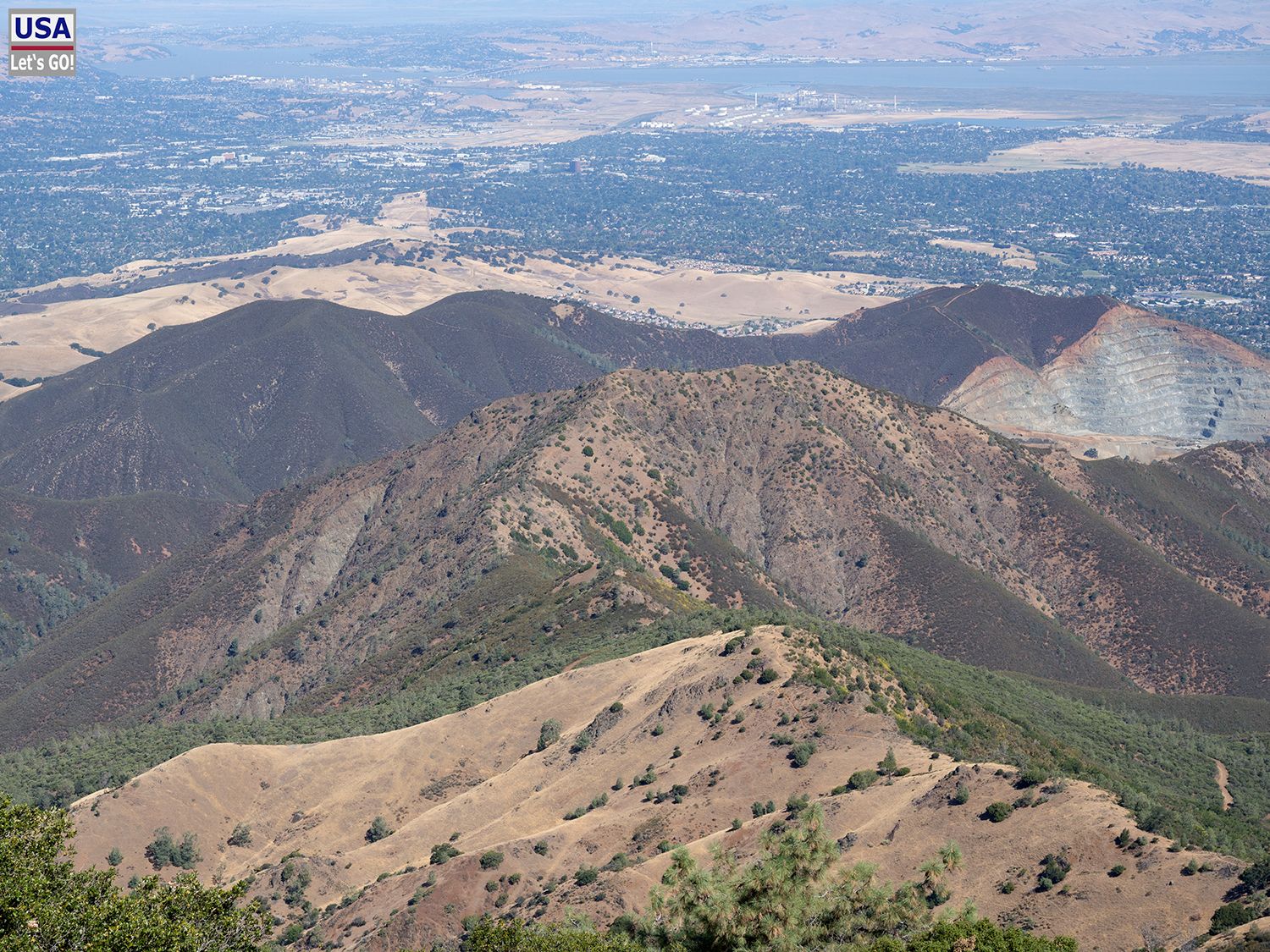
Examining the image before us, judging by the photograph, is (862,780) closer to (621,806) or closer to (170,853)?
(621,806)

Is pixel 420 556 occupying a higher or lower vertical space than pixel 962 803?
lower

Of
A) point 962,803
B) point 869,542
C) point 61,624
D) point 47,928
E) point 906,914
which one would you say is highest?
point 47,928

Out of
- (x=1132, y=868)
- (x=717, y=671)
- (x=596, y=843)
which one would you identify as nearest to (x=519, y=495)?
(x=717, y=671)

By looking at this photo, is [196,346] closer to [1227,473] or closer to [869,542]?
[869,542]

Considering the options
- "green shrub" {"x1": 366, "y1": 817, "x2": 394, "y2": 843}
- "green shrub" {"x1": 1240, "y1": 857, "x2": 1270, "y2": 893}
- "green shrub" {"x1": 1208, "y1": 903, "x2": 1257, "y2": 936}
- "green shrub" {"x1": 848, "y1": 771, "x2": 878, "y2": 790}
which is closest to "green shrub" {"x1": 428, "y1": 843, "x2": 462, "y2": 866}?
"green shrub" {"x1": 366, "y1": 817, "x2": 394, "y2": 843}

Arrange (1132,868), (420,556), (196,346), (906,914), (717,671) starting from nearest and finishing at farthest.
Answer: (906,914), (1132,868), (717,671), (420,556), (196,346)

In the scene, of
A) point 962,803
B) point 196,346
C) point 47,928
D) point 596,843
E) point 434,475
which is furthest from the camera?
point 196,346

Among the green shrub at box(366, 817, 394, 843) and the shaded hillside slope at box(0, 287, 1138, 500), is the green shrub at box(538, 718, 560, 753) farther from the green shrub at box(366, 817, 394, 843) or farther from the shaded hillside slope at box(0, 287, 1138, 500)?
the shaded hillside slope at box(0, 287, 1138, 500)
